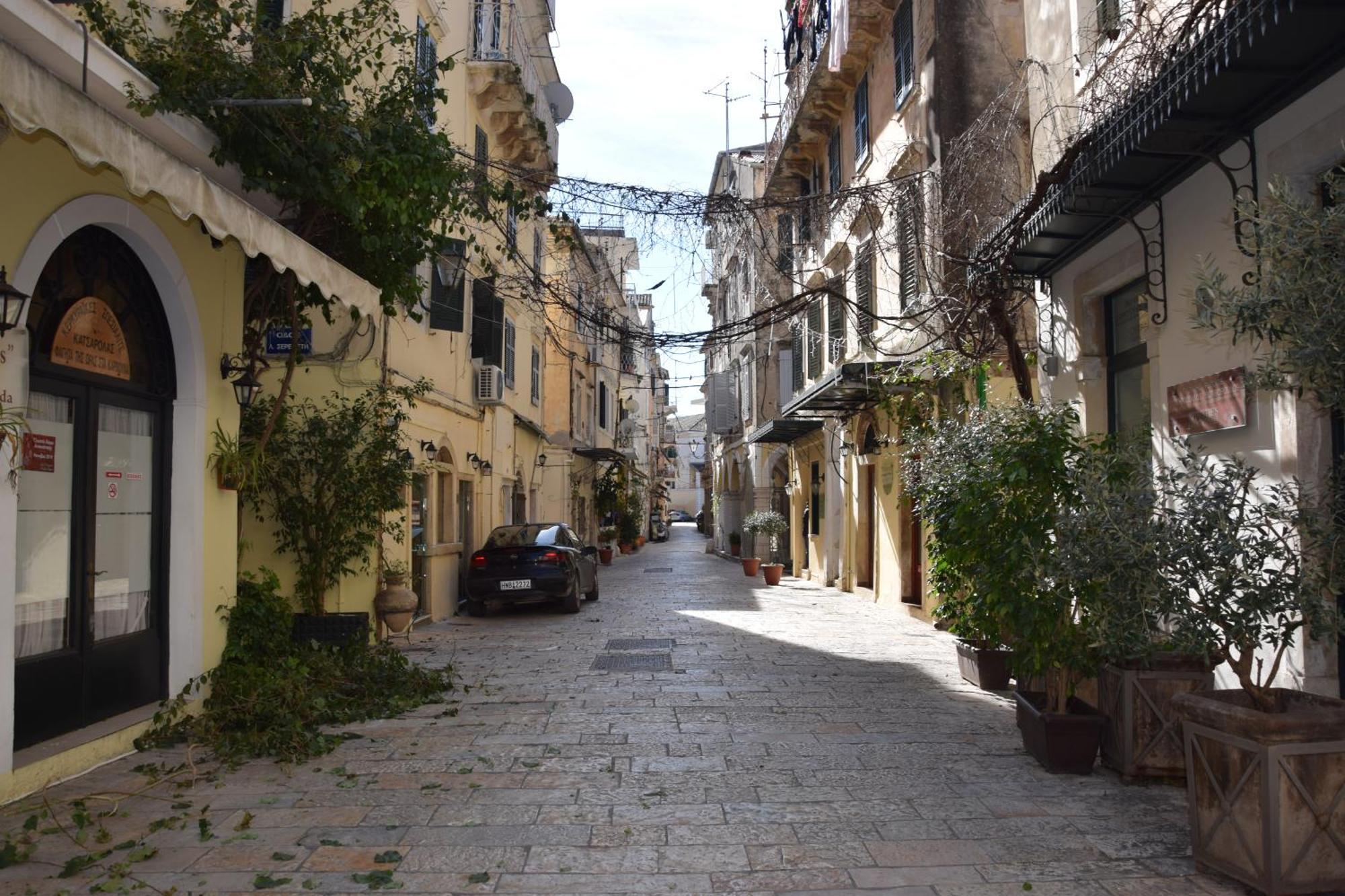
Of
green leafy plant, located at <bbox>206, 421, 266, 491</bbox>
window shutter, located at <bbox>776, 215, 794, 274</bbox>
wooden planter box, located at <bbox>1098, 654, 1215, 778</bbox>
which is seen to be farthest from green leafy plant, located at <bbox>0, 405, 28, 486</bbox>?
window shutter, located at <bbox>776, 215, 794, 274</bbox>

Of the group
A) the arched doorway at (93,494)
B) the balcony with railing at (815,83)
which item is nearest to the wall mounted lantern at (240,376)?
the arched doorway at (93,494)

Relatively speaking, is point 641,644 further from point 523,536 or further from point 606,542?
point 606,542

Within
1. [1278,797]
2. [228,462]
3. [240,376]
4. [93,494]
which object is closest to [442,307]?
[240,376]

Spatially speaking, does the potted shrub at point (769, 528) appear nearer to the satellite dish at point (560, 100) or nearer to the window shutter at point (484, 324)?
→ the window shutter at point (484, 324)

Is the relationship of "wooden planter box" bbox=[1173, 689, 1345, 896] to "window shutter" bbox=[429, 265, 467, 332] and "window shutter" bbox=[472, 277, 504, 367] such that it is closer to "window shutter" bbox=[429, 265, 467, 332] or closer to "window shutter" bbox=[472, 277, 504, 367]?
"window shutter" bbox=[429, 265, 467, 332]

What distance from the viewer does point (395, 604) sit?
12.0 meters

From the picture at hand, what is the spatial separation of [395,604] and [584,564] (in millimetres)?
6106

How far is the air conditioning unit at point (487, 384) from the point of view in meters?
17.5

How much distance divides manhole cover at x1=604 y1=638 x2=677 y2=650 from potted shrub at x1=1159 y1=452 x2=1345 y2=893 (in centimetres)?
782

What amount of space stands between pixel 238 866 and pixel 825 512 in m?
18.6

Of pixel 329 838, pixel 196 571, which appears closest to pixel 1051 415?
pixel 329 838

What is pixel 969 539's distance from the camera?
23.2 ft

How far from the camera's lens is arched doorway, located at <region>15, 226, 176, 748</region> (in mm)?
5977

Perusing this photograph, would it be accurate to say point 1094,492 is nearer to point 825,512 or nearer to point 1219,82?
point 1219,82
